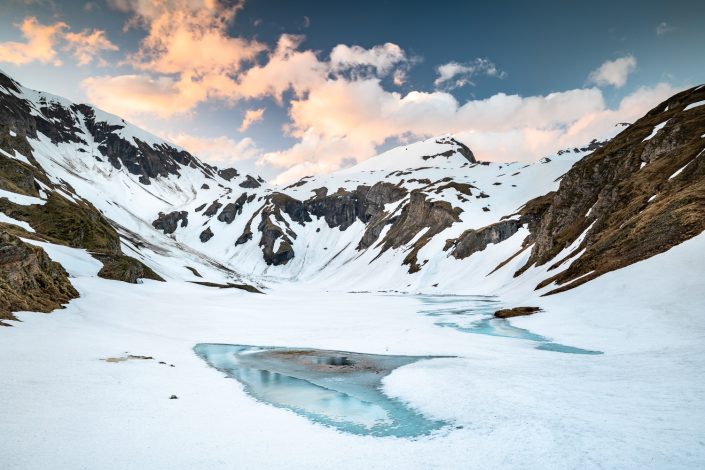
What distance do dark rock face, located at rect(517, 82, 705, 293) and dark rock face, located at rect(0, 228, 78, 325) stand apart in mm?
42459

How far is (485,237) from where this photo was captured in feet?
354

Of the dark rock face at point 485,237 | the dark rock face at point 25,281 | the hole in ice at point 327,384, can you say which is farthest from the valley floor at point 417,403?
the dark rock face at point 485,237

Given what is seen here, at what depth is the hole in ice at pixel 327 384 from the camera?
10570 mm

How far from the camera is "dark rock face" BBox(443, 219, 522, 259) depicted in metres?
107

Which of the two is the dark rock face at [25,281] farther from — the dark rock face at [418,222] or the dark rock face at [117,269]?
the dark rock face at [418,222]

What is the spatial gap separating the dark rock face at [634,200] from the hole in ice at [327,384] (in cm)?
2640

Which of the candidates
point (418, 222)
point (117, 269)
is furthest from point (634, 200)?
point (418, 222)

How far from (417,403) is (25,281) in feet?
86.9

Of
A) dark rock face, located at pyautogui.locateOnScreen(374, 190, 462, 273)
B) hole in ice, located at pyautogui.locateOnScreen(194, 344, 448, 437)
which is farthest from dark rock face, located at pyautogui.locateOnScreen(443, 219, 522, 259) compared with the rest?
hole in ice, located at pyautogui.locateOnScreen(194, 344, 448, 437)

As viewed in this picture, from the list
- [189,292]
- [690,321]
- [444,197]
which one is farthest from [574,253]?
[444,197]

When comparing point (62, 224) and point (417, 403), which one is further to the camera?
point (62, 224)

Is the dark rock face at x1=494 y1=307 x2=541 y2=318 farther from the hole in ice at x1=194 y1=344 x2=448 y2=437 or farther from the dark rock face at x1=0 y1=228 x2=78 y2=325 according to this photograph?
the dark rock face at x1=0 y1=228 x2=78 y2=325

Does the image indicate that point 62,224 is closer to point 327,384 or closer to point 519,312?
point 327,384

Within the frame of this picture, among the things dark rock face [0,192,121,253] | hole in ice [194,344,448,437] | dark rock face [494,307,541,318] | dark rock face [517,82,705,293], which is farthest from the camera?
dark rock face [0,192,121,253]
